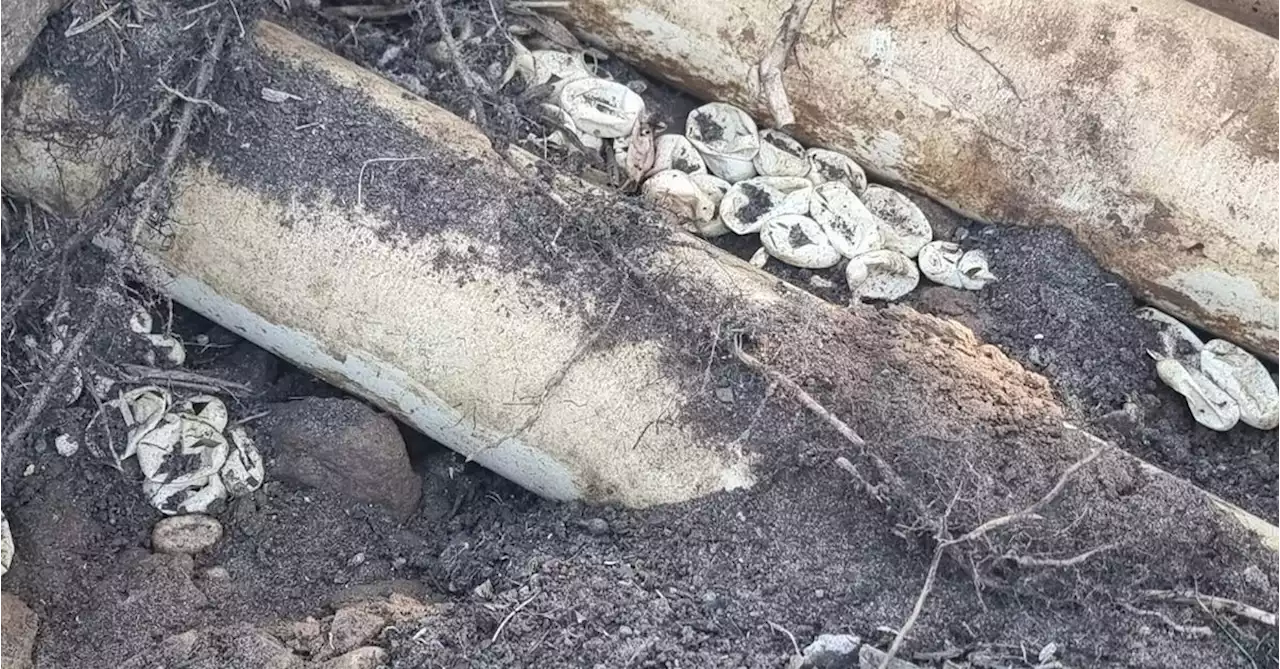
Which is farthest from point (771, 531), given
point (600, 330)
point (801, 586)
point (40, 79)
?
point (40, 79)

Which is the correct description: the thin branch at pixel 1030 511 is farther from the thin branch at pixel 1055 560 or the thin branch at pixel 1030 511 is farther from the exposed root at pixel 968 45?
the exposed root at pixel 968 45

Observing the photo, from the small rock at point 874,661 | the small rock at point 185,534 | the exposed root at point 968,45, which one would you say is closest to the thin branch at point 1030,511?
the small rock at point 874,661

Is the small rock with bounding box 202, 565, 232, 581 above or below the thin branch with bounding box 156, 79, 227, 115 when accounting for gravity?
below

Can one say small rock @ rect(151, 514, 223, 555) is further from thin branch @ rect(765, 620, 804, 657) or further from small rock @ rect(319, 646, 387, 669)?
thin branch @ rect(765, 620, 804, 657)

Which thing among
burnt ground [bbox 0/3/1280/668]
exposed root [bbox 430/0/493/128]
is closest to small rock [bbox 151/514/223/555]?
burnt ground [bbox 0/3/1280/668]

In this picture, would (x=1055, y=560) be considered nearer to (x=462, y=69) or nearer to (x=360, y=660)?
(x=360, y=660)

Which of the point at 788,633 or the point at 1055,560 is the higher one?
the point at 1055,560

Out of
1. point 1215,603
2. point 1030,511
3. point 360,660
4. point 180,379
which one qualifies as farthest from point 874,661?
point 180,379
